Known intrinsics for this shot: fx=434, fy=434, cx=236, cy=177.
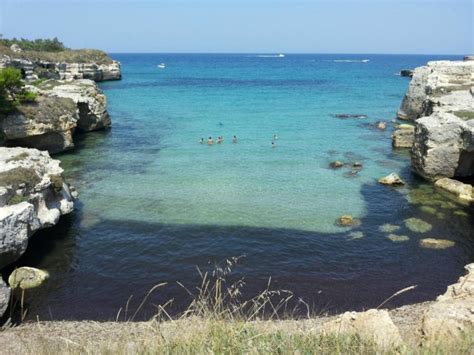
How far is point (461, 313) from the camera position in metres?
11.1

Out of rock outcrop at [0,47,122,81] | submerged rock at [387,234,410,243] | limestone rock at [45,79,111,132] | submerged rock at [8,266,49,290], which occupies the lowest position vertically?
submerged rock at [8,266,49,290]

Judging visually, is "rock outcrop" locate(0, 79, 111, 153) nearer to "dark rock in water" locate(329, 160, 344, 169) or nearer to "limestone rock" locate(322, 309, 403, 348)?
"dark rock in water" locate(329, 160, 344, 169)

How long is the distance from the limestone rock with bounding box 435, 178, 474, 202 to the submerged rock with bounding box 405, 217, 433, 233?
4397 millimetres

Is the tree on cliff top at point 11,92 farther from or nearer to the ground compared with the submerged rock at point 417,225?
farther from the ground

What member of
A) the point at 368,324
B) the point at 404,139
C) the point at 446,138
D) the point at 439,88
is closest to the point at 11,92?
the point at 446,138

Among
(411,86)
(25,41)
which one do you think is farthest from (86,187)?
(25,41)

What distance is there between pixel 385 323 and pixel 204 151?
1100 inches

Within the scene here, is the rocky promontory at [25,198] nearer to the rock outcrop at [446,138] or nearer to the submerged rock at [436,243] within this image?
the submerged rock at [436,243]

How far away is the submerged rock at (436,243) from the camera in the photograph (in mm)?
19703

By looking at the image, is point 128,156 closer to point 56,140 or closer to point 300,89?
point 56,140

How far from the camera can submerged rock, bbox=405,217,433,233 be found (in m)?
21.4

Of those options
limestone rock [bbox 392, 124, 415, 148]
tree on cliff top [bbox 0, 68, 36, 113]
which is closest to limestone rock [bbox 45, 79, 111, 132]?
tree on cliff top [bbox 0, 68, 36, 113]

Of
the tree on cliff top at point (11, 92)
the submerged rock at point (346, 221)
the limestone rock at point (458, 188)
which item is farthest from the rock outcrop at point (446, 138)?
the tree on cliff top at point (11, 92)

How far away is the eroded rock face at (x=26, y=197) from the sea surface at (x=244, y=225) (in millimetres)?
1427
